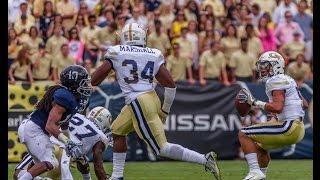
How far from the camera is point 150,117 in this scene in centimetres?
1059

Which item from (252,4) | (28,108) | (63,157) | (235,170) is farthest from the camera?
(252,4)

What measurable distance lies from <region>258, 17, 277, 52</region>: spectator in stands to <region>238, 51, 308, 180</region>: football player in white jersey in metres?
7.09

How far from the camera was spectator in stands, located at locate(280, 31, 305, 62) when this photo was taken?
17.9 meters

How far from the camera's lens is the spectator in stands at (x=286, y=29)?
1812 centimetres

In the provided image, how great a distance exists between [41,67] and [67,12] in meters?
1.61

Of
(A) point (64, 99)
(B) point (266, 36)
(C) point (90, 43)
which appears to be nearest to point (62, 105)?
(A) point (64, 99)

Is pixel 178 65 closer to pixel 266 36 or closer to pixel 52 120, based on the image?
pixel 266 36

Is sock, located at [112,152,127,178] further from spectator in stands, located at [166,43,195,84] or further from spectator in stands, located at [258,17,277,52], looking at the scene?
spectator in stands, located at [258,17,277,52]

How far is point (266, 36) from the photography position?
18094mm

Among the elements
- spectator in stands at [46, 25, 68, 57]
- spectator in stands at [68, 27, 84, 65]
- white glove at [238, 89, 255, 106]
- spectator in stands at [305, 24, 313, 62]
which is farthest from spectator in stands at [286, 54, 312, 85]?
white glove at [238, 89, 255, 106]

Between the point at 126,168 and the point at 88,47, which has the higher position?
the point at 88,47

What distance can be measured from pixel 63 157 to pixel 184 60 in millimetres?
7361

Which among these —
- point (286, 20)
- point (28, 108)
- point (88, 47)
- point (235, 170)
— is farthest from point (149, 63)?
point (286, 20)

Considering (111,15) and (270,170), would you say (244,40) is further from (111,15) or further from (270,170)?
(270,170)
